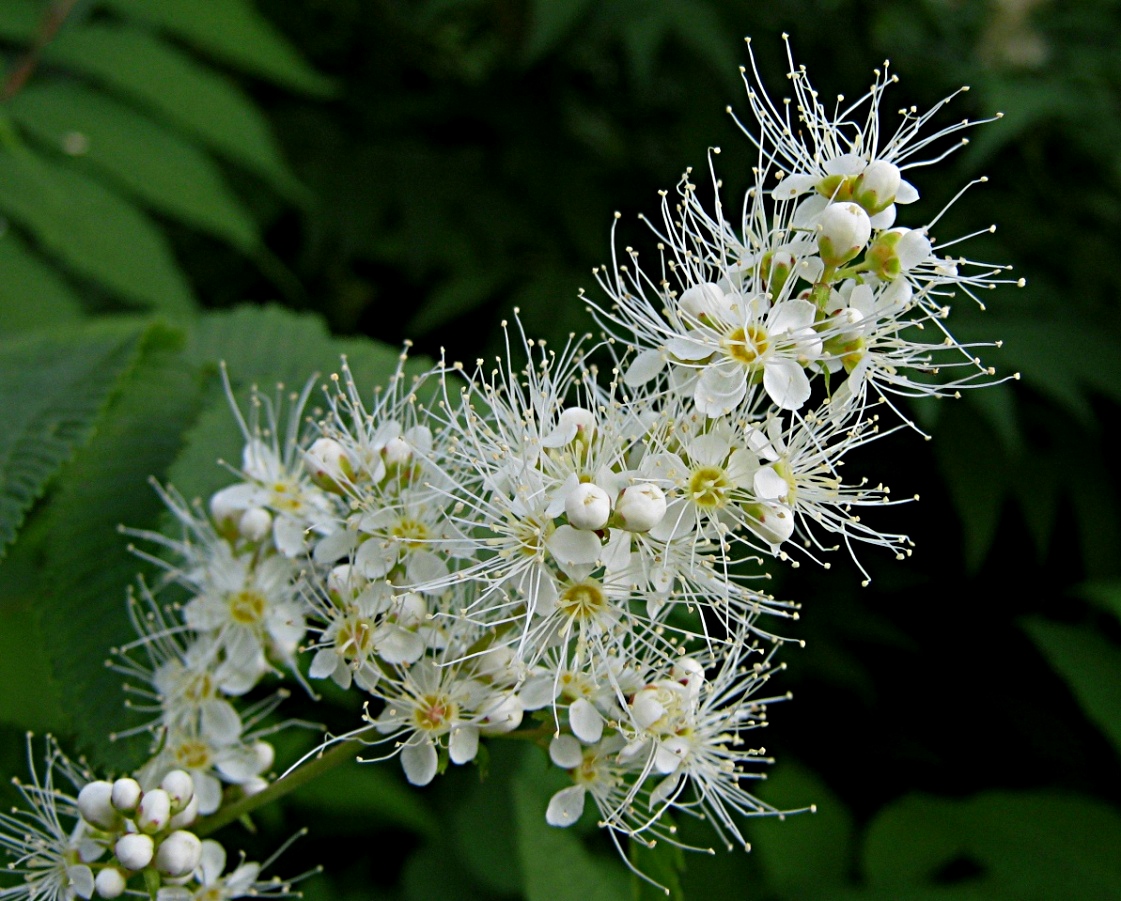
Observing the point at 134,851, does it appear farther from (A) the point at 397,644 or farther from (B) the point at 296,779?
(A) the point at 397,644

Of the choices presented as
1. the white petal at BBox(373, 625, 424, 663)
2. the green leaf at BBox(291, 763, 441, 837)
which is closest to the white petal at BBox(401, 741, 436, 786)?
the white petal at BBox(373, 625, 424, 663)

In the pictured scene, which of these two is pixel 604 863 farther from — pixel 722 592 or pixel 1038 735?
pixel 1038 735

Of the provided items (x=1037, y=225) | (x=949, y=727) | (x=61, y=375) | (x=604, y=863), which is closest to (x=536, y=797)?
(x=604, y=863)

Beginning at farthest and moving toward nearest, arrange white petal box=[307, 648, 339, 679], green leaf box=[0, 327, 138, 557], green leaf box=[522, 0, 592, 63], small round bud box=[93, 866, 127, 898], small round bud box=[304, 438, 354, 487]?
green leaf box=[522, 0, 592, 63]
green leaf box=[0, 327, 138, 557]
small round bud box=[304, 438, 354, 487]
white petal box=[307, 648, 339, 679]
small round bud box=[93, 866, 127, 898]

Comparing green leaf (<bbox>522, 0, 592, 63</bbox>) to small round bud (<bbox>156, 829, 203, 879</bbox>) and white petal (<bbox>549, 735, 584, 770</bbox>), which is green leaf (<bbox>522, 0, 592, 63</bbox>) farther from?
small round bud (<bbox>156, 829, 203, 879</bbox>)

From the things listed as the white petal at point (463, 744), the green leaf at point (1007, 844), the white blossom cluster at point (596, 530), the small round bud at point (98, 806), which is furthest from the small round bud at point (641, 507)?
the green leaf at point (1007, 844)
